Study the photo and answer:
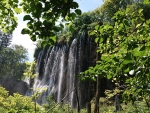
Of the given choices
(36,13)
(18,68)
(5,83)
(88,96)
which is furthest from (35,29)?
(18,68)

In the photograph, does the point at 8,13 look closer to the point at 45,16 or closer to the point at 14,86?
the point at 45,16

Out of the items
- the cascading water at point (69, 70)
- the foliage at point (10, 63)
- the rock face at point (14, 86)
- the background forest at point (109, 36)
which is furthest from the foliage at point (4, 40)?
the background forest at point (109, 36)

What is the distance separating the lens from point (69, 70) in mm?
26906

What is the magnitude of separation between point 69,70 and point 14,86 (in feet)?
74.4

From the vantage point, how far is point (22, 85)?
143 feet

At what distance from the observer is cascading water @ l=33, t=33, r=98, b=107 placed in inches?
987

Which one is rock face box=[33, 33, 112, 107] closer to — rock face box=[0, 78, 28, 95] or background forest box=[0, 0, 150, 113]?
rock face box=[0, 78, 28, 95]

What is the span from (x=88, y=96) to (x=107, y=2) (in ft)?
44.2

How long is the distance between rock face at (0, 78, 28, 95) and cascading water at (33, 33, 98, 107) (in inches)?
493

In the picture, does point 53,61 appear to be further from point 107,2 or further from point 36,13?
point 36,13

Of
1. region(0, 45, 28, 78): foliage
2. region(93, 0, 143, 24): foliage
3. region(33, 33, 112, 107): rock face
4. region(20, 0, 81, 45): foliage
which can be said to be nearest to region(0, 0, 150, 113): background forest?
region(20, 0, 81, 45): foliage

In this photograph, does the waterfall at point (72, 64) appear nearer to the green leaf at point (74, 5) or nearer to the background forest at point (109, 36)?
the background forest at point (109, 36)

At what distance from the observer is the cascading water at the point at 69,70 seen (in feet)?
82.3

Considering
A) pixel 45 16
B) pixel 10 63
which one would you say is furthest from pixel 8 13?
pixel 10 63
